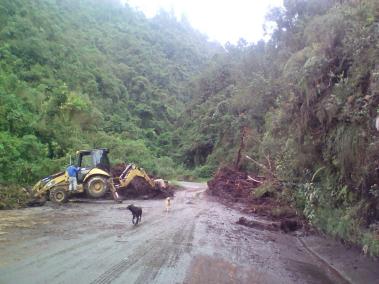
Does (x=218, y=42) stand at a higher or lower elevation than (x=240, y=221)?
higher

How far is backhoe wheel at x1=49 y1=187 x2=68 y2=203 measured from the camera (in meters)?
20.2

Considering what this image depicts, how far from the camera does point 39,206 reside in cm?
1881

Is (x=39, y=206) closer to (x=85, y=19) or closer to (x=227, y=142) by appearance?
(x=227, y=142)

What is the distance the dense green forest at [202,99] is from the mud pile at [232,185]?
1596 mm

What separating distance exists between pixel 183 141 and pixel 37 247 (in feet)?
179

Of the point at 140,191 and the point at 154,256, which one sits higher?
the point at 140,191

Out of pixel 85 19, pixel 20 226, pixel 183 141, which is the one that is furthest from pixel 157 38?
pixel 20 226

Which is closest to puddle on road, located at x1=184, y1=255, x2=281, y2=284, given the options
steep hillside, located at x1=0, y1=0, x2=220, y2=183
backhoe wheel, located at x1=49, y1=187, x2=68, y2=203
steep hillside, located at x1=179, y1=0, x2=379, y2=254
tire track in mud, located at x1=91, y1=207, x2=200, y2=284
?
tire track in mud, located at x1=91, y1=207, x2=200, y2=284

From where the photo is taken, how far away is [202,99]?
68375 mm

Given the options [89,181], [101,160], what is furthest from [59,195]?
[101,160]

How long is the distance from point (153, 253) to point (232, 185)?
54.1ft

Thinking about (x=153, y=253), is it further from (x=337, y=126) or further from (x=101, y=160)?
(x=101, y=160)

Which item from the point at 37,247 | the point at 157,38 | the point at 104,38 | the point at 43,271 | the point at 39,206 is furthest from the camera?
the point at 157,38

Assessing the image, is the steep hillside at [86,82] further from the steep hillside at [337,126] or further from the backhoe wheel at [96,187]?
the steep hillside at [337,126]
